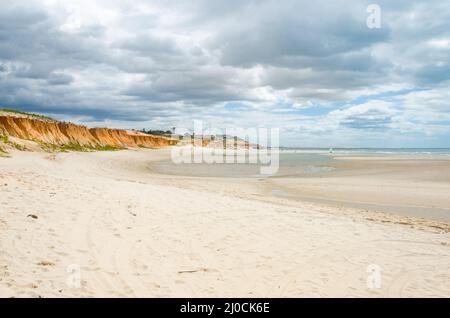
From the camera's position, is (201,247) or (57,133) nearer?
(201,247)

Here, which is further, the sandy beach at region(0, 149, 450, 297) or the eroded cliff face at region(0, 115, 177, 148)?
the eroded cliff face at region(0, 115, 177, 148)

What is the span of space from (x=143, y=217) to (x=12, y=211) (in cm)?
329

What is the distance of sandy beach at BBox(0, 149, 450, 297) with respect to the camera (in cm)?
593

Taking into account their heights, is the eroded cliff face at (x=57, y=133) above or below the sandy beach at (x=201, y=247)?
above

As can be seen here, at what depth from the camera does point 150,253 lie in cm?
736

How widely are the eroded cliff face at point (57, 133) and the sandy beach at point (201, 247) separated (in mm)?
33933

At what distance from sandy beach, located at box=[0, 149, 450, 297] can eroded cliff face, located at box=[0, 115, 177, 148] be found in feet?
111

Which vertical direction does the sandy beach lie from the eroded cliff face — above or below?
below

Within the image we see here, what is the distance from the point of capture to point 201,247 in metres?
7.91

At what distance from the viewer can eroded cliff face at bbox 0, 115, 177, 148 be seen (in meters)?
41.9

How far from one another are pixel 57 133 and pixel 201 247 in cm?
5083

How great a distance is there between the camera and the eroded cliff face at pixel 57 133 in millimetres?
41875
